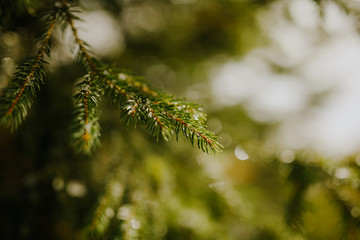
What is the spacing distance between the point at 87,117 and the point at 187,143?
2.95 feet

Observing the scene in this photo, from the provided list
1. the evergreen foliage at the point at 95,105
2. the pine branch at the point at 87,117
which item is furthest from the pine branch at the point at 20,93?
the pine branch at the point at 87,117

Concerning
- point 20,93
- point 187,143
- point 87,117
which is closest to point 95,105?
point 87,117

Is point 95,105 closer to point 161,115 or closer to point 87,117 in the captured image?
point 87,117

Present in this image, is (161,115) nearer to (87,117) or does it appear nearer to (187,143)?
(87,117)

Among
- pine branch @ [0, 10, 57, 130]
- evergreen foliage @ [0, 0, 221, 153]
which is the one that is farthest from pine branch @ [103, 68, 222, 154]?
pine branch @ [0, 10, 57, 130]

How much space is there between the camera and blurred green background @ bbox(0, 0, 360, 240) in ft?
3.06

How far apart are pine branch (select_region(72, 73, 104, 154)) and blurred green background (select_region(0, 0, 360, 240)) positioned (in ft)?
1.07

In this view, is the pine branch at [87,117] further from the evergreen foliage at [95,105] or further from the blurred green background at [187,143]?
the blurred green background at [187,143]

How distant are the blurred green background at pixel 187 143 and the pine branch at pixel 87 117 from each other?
33 cm

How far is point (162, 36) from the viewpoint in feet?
6.40

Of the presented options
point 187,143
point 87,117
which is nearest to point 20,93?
point 87,117

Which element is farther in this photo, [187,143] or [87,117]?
[187,143]

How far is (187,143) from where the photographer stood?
1351 mm

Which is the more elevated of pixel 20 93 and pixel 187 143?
pixel 187 143
